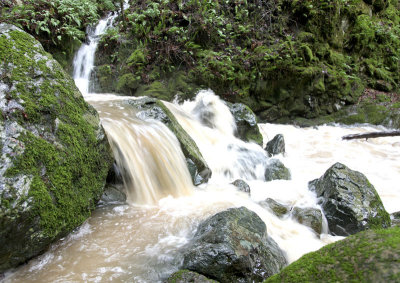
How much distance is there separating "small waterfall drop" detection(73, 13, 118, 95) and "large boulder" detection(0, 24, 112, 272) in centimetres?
632

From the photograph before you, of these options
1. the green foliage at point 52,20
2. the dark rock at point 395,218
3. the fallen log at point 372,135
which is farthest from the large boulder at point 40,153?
the fallen log at point 372,135

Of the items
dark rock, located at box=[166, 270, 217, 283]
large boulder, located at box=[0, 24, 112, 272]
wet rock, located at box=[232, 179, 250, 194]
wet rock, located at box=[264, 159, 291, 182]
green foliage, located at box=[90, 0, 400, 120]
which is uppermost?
green foliage, located at box=[90, 0, 400, 120]

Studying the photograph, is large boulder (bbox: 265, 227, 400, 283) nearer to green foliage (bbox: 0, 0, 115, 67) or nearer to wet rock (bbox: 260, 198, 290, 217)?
wet rock (bbox: 260, 198, 290, 217)

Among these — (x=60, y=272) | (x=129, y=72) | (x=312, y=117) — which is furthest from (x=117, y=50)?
(x=60, y=272)

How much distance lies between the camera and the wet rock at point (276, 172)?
646cm

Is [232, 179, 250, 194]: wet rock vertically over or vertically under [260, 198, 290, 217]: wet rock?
over

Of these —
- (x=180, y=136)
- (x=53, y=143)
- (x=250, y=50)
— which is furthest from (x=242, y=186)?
(x=250, y=50)

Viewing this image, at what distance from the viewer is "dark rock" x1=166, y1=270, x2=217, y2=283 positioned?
99.0 inches

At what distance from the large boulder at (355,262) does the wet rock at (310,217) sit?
2945 mm

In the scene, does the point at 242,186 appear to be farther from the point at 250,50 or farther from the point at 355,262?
the point at 250,50

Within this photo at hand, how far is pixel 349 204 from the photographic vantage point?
14.4 feet

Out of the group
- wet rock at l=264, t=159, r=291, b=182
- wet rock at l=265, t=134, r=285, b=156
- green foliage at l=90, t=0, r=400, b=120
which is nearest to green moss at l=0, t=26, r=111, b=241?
wet rock at l=264, t=159, r=291, b=182

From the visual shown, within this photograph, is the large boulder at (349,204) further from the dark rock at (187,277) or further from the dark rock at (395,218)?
the dark rock at (187,277)

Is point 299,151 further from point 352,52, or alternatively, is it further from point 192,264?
point 352,52
